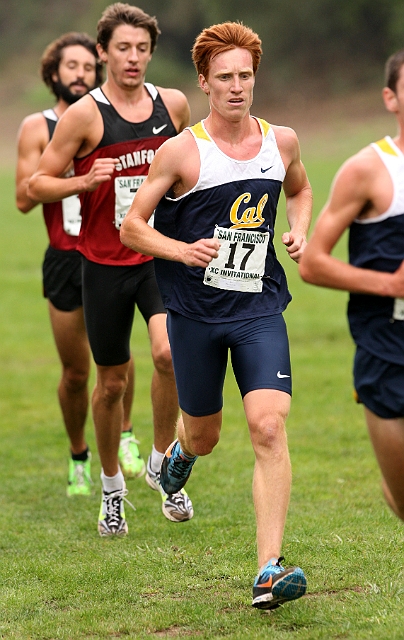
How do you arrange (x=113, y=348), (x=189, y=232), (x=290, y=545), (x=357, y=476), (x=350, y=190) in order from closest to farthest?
(x=350, y=190) < (x=189, y=232) < (x=290, y=545) < (x=113, y=348) < (x=357, y=476)

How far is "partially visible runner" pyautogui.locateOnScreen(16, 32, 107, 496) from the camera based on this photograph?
294 inches

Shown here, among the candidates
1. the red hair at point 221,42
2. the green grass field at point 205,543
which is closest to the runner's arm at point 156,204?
the red hair at point 221,42

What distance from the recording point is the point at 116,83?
6.29m

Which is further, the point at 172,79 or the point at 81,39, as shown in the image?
the point at 172,79

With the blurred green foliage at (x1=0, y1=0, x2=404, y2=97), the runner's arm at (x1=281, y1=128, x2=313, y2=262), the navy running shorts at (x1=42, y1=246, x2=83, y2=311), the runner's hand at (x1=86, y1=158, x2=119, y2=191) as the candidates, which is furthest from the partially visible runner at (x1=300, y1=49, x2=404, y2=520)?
the blurred green foliage at (x1=0, y1=0, x2=404, y2=97)

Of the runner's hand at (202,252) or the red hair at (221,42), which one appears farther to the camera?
the red hair at (221,42)

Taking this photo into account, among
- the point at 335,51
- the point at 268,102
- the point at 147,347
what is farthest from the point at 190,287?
the point at 335,51

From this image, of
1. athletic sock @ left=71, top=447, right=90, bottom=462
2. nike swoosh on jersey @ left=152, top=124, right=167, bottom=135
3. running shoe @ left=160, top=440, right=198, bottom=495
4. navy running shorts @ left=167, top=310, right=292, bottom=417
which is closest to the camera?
navy running shorts @ left=167, top=310, right=292, bottom=417

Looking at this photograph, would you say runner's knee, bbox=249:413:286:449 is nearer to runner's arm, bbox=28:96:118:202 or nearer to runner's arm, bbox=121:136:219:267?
runner's arm, bbox=121:136:219:267

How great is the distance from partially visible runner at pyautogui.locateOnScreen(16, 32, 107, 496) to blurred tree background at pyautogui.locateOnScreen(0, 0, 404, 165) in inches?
1871

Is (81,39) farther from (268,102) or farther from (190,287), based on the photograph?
(268,102)

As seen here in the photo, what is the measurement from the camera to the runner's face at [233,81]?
15.9 ft

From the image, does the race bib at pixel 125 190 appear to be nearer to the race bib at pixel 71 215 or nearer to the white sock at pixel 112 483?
the race bib at pixel 71 215

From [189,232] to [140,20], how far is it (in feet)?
6.70
